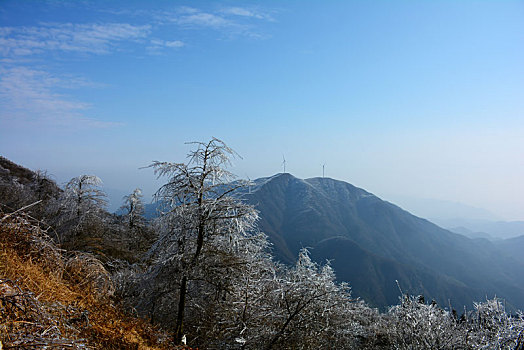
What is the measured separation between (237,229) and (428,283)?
518 feet

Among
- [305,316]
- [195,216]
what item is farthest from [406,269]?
[195,216]

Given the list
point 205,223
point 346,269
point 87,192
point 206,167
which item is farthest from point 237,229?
point 346,269

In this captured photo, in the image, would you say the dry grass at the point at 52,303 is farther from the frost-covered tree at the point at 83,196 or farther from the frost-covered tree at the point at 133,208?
the frost-covered tree at the point at 133,208

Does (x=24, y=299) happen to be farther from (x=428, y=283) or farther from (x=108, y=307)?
(x=428, y=283)

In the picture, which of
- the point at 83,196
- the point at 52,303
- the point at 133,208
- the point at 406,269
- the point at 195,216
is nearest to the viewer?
the point at 52,303

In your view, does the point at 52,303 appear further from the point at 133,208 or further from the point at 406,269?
the point at 406,269

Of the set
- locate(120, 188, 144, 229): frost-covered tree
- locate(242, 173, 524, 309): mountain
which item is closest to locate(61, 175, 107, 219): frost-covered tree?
locate(120, 188, 144, 229): frost-covered tree

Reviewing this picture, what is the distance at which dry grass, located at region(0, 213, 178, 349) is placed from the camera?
405 cm

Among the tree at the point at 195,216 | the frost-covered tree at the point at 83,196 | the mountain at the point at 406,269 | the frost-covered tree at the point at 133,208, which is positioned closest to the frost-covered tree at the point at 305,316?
the tree at the point at 195,216

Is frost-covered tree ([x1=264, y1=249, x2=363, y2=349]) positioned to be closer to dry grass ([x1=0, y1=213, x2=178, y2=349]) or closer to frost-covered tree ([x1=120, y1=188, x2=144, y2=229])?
dry grass ([x1=0, y1=213, x2=178, y2=349])

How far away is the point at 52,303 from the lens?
5160 mm

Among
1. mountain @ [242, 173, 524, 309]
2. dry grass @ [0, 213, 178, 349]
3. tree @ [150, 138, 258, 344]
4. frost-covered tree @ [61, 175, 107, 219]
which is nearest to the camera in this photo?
dry grass @ [0, 213, 178, 349]

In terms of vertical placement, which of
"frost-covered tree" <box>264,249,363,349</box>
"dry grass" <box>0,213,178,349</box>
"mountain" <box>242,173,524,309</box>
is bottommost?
"mountain" <box>242,173,524,309</box>

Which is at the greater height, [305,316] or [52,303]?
[52,303]
